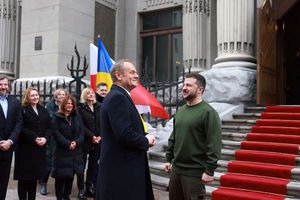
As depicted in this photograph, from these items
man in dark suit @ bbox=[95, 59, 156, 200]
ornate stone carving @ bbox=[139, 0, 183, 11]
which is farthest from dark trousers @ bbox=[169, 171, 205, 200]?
ornate stone carving @ bbox=[139, 0, 183, 11]

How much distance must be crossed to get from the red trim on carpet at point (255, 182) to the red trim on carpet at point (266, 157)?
1.65ft

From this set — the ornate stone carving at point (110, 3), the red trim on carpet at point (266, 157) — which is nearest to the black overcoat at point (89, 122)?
the red trim on carpet at point (266, 157)

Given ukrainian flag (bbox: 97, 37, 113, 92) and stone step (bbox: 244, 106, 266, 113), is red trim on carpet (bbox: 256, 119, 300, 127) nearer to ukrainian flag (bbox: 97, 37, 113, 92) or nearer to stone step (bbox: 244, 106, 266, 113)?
stone step (bbox: 244, 106, 266, 113)

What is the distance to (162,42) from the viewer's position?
Result: 1422 cm

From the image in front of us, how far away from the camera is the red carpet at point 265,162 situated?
18.8 feet

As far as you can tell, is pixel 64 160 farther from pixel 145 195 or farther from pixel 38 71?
pixel 38 71

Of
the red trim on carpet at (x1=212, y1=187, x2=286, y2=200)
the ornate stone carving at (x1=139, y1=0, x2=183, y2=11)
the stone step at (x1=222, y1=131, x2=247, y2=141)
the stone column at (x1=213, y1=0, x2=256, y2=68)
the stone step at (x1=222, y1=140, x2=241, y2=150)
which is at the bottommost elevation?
the red trim on carpet at (x1=212, y1=187, x2=286, y2=200)

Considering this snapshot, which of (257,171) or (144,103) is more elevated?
(144,103)

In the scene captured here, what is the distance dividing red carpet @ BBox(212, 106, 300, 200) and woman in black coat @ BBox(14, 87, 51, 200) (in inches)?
107

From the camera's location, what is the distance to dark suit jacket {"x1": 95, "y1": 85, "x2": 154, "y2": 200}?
318cm

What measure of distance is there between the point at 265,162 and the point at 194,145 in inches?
131

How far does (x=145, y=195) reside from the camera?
330 cm

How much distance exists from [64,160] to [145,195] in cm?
266

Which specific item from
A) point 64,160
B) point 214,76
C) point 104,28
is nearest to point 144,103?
point 64,160
